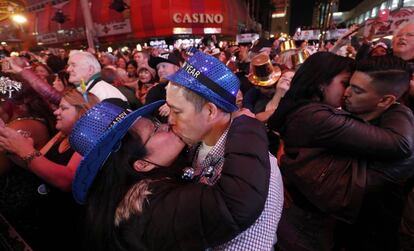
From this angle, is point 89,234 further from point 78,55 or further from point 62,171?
point 78,55

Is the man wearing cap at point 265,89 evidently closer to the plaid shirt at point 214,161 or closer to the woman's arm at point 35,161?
the plaid shirt at point 214,161

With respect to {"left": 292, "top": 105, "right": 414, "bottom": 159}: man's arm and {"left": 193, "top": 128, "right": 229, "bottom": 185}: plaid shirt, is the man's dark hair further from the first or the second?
{"left": 193, "top": 128, "right": 229, "bottom": 185}: plaid shirt

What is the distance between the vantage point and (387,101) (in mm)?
1611

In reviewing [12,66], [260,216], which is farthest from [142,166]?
[12,66]

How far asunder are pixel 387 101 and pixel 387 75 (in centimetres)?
17

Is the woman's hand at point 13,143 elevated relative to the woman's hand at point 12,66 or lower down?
lower down

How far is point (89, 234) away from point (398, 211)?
6.19 ft

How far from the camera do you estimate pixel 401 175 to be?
1485mm

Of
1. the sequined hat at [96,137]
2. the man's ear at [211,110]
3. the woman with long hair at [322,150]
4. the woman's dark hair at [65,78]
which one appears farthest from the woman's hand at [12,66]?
the woman with long hair at [322,150]

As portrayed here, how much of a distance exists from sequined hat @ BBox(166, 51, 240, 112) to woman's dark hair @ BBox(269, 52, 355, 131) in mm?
760

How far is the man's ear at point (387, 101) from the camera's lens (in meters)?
1.60

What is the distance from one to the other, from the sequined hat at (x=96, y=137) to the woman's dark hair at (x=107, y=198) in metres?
0.03

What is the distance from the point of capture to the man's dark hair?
5.25 ft

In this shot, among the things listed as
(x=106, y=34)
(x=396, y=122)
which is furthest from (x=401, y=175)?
(x=106, y=34)
